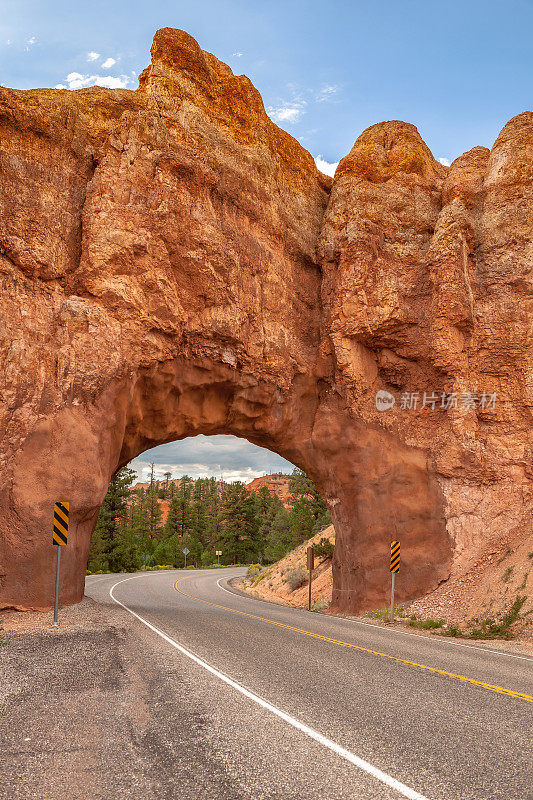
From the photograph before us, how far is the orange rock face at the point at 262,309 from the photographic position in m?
16.8

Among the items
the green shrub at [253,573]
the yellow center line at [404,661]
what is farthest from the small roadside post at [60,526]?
the green shrub at [253,573]

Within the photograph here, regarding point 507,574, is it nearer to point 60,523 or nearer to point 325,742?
point 60,523

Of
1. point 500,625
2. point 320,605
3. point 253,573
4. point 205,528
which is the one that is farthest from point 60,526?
point 205,528

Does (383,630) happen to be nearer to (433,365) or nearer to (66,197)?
(433,365)

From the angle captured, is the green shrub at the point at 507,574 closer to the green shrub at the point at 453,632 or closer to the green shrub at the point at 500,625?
the green shrub at the point at 500,625

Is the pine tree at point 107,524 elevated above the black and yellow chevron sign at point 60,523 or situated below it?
below

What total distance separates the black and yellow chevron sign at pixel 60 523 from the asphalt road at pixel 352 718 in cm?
339

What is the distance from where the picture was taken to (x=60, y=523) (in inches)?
522

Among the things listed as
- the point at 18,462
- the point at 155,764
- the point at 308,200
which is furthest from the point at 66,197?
the point at 155,764

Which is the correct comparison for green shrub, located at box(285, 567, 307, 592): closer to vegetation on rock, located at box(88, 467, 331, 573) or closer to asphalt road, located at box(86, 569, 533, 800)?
vegetation on rock, located at box(88, 467, 331, 573)

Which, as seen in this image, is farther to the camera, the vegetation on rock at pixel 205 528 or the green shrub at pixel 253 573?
the vegetation on rock at pixel 205 528

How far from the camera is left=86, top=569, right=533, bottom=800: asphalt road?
4113mm

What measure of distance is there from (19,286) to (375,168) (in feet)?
55.3

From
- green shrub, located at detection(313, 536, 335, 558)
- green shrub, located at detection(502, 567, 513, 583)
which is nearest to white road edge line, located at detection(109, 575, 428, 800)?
green shrub, located at detection(502, 567, 513, 583)
